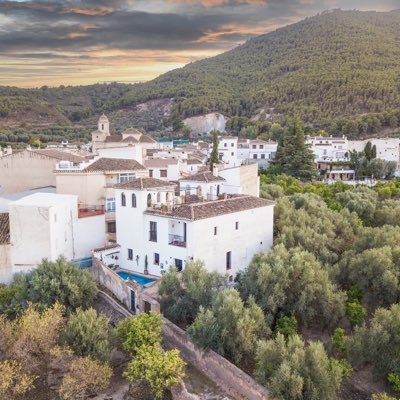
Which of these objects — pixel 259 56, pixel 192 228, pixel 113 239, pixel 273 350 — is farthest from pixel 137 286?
pixel 259 56

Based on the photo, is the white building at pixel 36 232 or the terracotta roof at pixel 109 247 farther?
the terracotta roof at pixel 109 247

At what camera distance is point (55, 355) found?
54.1ft

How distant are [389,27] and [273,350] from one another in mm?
167637

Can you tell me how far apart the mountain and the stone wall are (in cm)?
6517

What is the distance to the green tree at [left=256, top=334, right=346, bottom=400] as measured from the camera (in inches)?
585

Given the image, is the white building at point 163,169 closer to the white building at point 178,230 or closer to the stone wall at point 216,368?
the white building at point 178,230

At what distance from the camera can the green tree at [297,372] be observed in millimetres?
14867

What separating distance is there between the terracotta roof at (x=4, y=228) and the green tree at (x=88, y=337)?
757cm

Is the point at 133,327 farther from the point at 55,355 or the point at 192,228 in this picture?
the point at 192,228

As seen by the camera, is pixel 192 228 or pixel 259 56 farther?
pixel 259 56

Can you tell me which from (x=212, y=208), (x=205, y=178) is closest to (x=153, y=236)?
(x=212, y=208)

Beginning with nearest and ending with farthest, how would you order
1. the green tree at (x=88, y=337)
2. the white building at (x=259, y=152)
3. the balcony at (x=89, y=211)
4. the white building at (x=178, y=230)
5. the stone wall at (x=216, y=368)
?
the stone wall at (x=216, y=368) → the green tree at (x=88, y=337) → the white building at (x=178, y=230) → the balcony at (x=89, y=211) → the white building at (x=259, y=152)

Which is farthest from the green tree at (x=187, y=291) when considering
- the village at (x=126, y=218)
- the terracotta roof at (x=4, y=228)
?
the terracotta roof at (x=4, y=228)

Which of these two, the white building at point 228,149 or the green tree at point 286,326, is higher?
the white building at point 228,149
